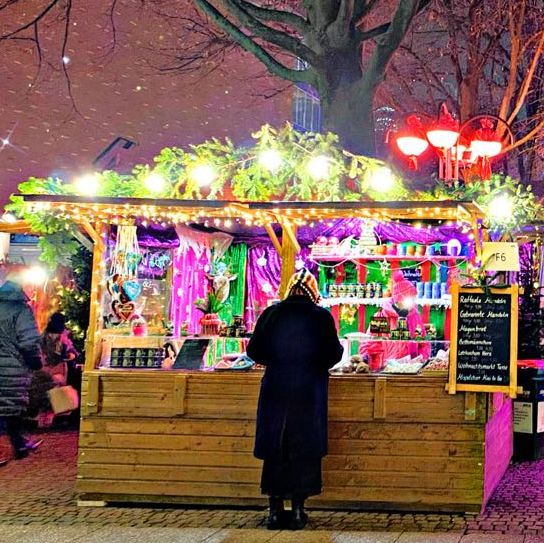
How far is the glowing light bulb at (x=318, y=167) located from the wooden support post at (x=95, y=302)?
86.1 inches

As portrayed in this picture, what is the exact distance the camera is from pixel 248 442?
6.80m

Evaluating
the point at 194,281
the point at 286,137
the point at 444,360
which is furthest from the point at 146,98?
the point at 444,360

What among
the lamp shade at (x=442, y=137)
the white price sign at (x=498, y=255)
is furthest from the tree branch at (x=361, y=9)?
the white price sign at (x=498, y=255)

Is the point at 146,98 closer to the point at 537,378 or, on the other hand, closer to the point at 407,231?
the point at 407,231

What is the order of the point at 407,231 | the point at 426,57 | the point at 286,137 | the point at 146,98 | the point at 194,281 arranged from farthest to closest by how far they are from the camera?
the point at 426,57, the point at 146,98, the point at 407,231, the point at 194,281, the point at 286,137

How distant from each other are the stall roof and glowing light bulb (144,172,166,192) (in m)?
0.29

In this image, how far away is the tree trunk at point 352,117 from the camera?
11203 millimetres

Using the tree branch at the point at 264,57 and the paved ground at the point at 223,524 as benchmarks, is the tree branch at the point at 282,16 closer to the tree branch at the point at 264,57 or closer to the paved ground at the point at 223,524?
the tree branch at the point at 264,57

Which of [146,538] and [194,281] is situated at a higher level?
[194,281]

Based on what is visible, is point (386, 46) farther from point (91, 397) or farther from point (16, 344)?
point (91, 397)

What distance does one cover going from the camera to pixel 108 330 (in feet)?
24.7

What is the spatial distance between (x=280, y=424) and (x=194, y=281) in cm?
478

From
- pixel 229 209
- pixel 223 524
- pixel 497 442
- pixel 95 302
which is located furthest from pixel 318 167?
pixel 223 524

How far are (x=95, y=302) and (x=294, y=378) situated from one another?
234 cm
